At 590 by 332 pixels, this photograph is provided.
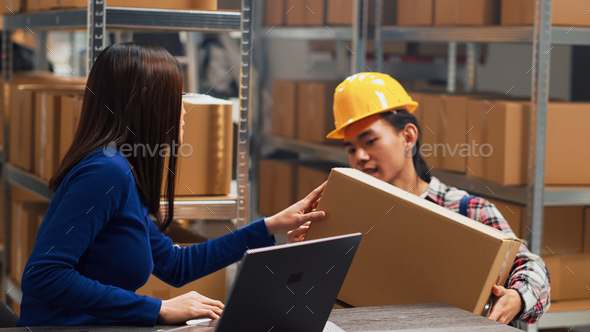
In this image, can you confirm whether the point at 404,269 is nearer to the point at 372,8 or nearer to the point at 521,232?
the point at 521,232

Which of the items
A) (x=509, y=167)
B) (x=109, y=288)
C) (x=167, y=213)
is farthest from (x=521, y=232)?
(x=109, y=288)

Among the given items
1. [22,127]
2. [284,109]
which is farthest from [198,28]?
[284,109]

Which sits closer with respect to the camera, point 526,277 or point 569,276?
point 526,277

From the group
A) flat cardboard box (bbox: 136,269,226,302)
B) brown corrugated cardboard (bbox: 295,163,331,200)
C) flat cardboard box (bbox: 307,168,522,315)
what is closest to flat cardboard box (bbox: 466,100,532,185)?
flat cardboard box (bbox: 307,168,522,315)

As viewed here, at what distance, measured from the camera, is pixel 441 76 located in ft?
17.7

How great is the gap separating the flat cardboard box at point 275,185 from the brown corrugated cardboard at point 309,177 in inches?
2.2

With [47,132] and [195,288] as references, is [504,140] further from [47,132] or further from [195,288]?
[47,132]

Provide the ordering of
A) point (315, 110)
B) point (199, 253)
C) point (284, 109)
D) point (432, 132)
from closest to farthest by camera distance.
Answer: point (199, 253)
point (432, 132)
point (315, 110)
point (284, 109)

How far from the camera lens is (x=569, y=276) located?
2.35 m

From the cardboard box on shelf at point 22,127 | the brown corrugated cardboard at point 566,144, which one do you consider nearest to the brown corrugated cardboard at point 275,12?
the cardboard box on shelf at point 22,127

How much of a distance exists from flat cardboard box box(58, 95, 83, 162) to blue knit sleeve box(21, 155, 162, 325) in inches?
35.1

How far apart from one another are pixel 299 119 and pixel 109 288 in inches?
97.5

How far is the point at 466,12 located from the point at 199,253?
1.57 metres

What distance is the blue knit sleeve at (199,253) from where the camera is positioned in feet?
5.21
